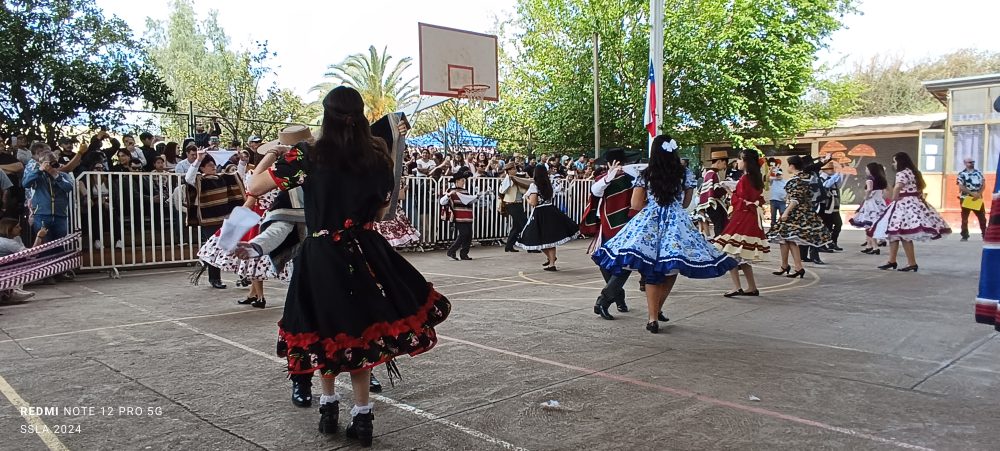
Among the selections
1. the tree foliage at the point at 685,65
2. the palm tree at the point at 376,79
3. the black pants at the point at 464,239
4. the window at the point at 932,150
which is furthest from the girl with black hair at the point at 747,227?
the palm tree at the point at 376,79

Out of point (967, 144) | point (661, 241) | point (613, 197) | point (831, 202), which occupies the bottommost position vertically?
point (661, 241)

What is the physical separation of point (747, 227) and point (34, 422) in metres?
7.60

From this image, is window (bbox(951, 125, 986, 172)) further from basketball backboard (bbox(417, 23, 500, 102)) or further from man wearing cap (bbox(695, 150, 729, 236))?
basketball backboard (bbox(417, 23, 500, 102))

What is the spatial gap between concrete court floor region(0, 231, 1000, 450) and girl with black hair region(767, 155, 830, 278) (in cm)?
212

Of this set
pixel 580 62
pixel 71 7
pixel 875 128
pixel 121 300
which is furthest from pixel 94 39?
pixel 875 128

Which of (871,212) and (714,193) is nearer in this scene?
(714,193)

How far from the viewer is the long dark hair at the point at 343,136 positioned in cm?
342

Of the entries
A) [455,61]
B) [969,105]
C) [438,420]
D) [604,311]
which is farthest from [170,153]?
[969,105]

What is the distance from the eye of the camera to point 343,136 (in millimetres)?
3428

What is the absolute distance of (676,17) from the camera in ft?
72.9

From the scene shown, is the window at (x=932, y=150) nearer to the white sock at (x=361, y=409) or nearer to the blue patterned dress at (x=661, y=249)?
the blue patterned dress at (x=661, y=249)

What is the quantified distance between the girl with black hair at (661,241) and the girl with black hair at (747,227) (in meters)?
2.32

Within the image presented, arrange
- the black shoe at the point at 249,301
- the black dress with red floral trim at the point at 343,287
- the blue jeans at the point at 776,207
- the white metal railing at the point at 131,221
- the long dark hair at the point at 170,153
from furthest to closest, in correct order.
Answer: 1. the blue jeans at the point at 776,207
2. the long dark hair at the point at 170,153
3. the white metal railing at the point at 131,221
4. the black shoe at the point at 249,301
5. the black dress with red floral trim at the point at 343,287

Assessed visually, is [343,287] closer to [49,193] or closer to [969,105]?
[49,193]
